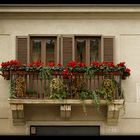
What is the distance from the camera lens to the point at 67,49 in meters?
16.0

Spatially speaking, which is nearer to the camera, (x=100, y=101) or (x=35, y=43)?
(x=100, y=101)

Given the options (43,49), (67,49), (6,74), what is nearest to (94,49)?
(67,49)

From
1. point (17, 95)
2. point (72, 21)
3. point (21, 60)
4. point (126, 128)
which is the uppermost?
point (72, 21)

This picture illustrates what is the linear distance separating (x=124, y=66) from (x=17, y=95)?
3297mm

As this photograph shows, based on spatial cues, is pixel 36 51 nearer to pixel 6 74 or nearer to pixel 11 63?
pixel 11 63

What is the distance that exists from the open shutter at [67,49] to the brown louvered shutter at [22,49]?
115 centimetres

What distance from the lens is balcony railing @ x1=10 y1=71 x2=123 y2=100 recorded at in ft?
49.6

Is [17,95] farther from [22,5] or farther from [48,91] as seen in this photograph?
[22,5]

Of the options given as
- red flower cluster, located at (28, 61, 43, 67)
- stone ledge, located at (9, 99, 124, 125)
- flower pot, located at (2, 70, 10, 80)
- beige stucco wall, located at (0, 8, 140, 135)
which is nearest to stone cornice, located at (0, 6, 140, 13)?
beige stucco wall, located at (0, 8, 140, 135)

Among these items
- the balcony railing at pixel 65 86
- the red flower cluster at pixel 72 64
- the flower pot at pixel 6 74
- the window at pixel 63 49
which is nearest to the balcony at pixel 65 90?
the balcony railing at pixel 65 86

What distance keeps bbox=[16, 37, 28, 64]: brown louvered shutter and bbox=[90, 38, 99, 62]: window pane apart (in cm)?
205

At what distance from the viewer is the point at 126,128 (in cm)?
1581

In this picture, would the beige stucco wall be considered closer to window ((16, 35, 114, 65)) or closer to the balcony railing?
window ((16, 35, 114, 65))

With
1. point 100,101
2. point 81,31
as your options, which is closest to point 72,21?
point 81,31
